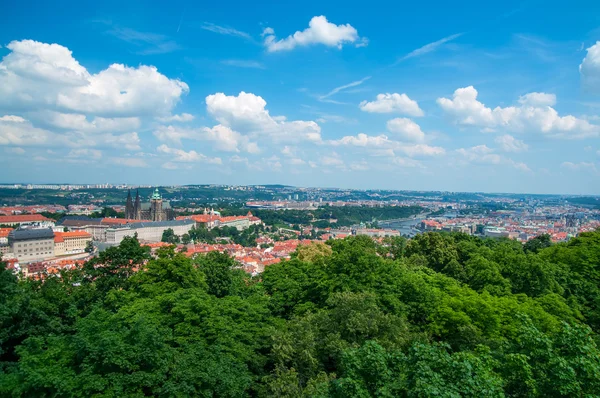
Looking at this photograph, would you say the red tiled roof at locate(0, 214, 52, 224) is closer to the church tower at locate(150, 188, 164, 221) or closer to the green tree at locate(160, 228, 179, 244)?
the church tower at locate(150, 188, 164, 221)

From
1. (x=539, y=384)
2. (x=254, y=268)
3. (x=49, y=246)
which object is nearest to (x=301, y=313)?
(x=539, y=384)

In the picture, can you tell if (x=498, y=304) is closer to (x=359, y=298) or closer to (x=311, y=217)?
(x=359, y=298)

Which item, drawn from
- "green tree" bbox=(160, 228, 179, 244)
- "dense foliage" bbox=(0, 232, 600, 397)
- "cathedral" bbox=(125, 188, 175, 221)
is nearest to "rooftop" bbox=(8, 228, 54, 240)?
"green tree" bbox=(160, 228, 179, 244)

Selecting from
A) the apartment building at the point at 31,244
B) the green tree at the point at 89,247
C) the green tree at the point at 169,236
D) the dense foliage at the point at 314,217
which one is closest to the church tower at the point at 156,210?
the green tree at the point at 169,236

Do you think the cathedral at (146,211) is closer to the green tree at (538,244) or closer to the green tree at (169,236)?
the green tree at (169,236)

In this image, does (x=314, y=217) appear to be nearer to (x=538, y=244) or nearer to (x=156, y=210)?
(x=156, y=210)

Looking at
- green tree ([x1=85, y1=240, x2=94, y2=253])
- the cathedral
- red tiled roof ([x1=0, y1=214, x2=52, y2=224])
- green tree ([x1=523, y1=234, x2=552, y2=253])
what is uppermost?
green tree ([x1=523, y1=234, x2=552, y2=253])

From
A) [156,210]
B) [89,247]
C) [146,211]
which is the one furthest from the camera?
[146,211]

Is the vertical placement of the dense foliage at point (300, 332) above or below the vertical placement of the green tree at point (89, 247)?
above

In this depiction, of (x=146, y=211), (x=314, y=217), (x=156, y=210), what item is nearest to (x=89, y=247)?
(x=156, y=210)
